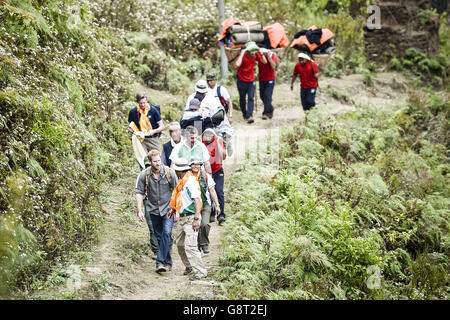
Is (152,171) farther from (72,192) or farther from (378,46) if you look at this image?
(378,46)

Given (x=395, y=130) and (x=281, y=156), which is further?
(x=395, y=130)

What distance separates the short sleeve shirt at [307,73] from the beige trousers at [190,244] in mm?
8115

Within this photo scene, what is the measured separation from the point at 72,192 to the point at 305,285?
3817 mm

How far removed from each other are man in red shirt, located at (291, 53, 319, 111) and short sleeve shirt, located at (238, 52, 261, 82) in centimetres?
120

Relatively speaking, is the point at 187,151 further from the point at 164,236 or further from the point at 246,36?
the point at 246,36

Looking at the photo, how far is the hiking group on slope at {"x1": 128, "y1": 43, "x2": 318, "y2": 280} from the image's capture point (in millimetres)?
7812

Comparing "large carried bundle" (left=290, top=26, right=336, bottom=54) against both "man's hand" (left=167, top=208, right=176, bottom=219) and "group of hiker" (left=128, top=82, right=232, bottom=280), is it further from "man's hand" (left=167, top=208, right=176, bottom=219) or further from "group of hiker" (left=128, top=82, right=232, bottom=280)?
"man's hand" (left=167, top=208, right=176, bottom=219)

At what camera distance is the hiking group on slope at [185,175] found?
781 cm

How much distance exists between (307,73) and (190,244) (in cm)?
841

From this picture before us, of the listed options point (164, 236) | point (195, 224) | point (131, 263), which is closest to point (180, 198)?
point (195, 224)

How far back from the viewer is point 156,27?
17.6m

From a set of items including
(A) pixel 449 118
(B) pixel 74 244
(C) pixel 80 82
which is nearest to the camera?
(B) pixel 74 244
